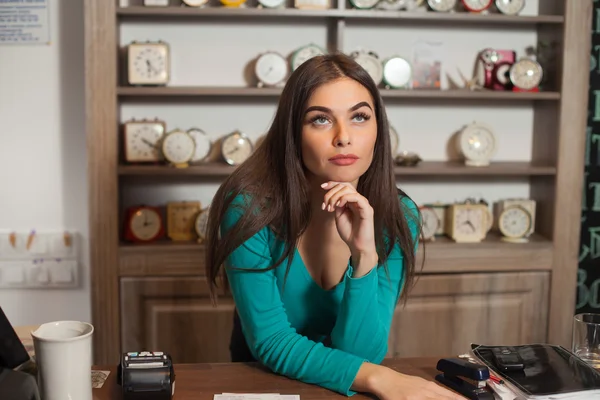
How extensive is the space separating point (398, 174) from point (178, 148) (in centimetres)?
88

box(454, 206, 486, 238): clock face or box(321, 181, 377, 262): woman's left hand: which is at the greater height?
box(321, 181, 377, 262): woman's left hand

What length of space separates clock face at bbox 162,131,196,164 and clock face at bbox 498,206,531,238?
1292mm

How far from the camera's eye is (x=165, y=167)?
106 inches

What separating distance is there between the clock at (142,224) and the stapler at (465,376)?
164 centimetres

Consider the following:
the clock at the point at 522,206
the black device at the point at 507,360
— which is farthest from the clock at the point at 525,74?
the black device at the point at 507,360

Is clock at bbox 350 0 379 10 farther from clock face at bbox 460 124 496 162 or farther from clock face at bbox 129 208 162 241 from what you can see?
clock face at bbox 129 208 162 241

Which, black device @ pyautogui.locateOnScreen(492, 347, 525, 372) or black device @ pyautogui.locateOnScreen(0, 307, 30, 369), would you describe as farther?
black device @ pyautogui.locateOnScreen(492, 347, 525, 372)

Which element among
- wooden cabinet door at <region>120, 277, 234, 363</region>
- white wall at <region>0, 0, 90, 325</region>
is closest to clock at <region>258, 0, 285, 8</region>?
white wall at <region>0, 0, 90, 325</region>

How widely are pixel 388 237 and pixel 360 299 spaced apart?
0.61 feet

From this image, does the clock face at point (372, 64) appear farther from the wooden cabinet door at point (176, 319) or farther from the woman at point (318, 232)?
the woman at point (318, 232)

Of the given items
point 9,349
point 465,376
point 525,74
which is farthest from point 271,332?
point 525,74

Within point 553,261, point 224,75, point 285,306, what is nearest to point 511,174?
point 553,261

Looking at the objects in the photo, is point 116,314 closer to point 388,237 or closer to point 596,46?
point 388,237

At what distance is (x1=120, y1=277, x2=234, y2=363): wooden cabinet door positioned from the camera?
267cm
